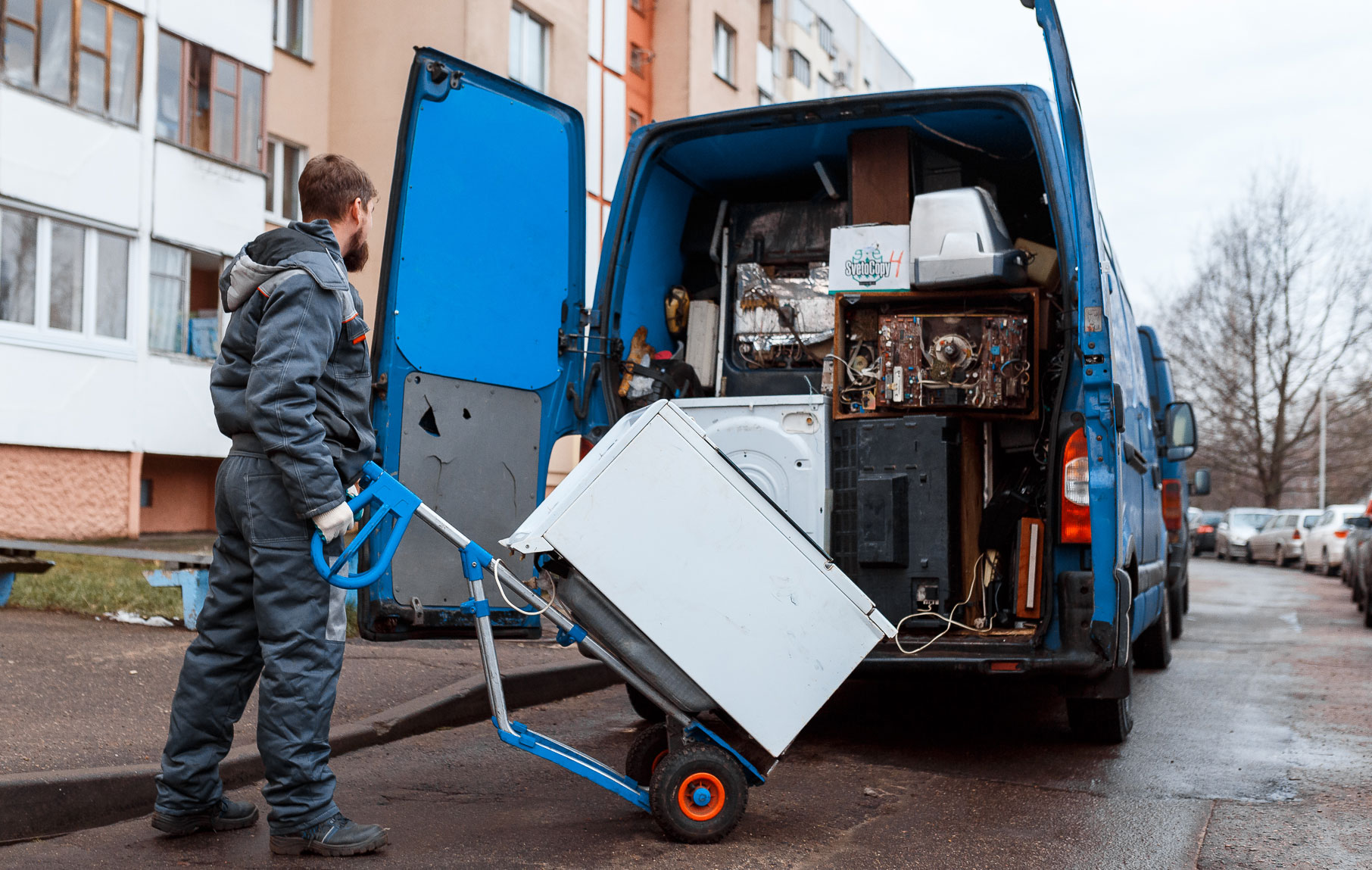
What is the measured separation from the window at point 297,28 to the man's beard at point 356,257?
716 inches

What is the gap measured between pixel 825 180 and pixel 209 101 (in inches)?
555

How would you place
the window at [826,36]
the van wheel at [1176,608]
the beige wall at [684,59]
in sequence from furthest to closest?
the window at [826,36]
the beige wall at [684,59]
the van wheel at [1176,608]

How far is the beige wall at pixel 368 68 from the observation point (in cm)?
2027

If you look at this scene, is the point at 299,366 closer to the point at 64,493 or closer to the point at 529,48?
the point at 64,493

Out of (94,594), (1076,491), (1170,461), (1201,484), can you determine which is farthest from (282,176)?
(1076,491)

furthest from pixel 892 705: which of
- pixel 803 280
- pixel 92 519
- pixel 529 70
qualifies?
pixel 529 70

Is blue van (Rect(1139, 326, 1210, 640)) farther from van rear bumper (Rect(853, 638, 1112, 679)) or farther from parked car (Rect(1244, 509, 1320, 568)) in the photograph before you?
parked car (Rect(1244, 509, 1320, 568))

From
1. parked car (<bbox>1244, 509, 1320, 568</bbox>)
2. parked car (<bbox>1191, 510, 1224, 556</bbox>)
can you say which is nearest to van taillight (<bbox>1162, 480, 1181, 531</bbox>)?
parked car (<bbox>1244, 509, 1320, 568</bbox>)

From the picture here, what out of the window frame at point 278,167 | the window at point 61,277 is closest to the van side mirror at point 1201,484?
the window at point 61,277

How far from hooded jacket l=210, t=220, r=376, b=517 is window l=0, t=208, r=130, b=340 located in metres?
12.8

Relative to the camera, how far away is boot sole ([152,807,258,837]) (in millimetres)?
3570

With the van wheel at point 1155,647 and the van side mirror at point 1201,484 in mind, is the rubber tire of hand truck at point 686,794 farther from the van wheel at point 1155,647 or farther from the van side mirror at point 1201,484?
the van side mirror at point 1201,484

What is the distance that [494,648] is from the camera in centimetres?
368

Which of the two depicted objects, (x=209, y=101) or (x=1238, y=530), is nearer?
(x=209, y=101)
